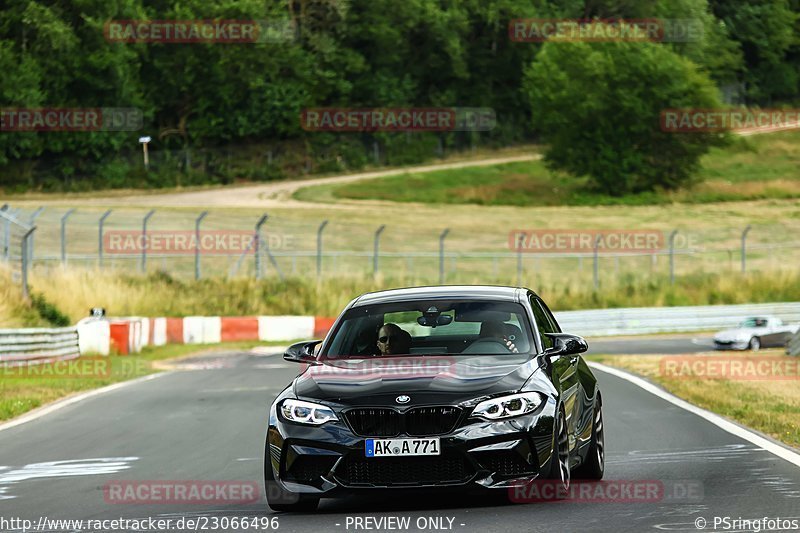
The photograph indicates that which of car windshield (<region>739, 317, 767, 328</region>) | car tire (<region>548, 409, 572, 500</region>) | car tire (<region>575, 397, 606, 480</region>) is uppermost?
car tire (<region>548, 409, 572, 500</region>)

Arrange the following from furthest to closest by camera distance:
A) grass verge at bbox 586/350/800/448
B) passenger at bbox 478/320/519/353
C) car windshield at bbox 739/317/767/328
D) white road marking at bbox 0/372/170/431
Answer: car windshield at bbox 739/317/767/328 < white road marking at bbox 0/372/170/431 < grass verge at bbox 586/350/800/448 < passenger at bbox 478/320/519/353

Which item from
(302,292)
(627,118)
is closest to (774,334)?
(302,292)

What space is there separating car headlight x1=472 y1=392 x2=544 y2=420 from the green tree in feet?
227

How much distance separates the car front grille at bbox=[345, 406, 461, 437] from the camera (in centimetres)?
790

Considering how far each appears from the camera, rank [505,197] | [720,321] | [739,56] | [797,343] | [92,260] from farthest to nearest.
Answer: [739,56], [505,197], [92,260], [720,321], [797,343]

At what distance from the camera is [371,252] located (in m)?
49.5

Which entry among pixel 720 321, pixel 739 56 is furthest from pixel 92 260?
pixel 739 56

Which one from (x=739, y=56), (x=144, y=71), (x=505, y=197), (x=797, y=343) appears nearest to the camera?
(x=797, y=343)

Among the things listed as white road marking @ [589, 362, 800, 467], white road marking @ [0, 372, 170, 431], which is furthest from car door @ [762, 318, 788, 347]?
white road marking @ [0, 372, 170, 431]

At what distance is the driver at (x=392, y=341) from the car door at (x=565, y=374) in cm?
86

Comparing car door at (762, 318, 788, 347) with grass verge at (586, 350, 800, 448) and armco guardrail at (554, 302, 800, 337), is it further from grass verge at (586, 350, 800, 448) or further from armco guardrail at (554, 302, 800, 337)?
grass verge at (586, 350, 800, 448)

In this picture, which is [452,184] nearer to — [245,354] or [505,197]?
[505,197]

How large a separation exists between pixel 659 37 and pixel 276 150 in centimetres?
2477

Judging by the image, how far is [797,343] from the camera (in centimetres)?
2569
